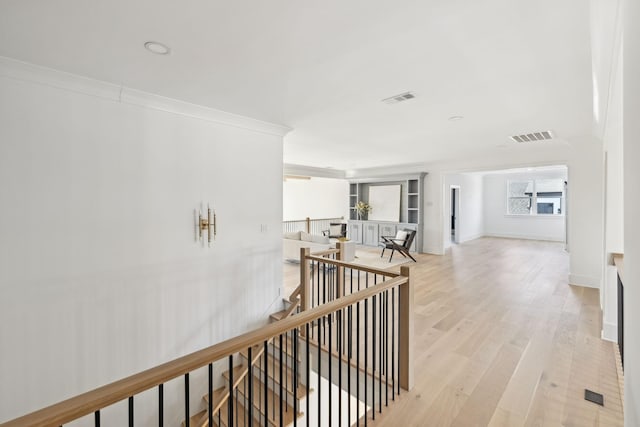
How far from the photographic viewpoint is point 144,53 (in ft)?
6.86

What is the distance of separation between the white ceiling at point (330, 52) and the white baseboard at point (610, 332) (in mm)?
2338

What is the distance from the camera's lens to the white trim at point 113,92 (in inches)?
87.8

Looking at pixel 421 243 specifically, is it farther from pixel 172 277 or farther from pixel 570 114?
pixel 172 277

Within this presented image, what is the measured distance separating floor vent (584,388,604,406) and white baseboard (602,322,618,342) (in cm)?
116

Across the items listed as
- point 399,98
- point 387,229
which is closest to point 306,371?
point 399,98

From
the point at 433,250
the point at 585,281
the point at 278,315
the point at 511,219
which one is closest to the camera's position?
the point at 278,315

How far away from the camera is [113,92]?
8.74ft

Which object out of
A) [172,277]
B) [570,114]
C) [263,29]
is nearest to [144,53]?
[263,29]

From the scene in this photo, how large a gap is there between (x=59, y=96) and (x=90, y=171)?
66 cm

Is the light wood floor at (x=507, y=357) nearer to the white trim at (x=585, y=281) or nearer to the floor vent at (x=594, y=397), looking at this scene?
the floor vent at (x=594, y=397)

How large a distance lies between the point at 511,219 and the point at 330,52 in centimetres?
1102

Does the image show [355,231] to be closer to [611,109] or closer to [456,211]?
[456,211]

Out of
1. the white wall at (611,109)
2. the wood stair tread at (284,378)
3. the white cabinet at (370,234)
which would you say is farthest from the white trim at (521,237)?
the wood stair tread at (284,378)

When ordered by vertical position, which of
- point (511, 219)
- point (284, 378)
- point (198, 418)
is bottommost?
point (198, 418)
